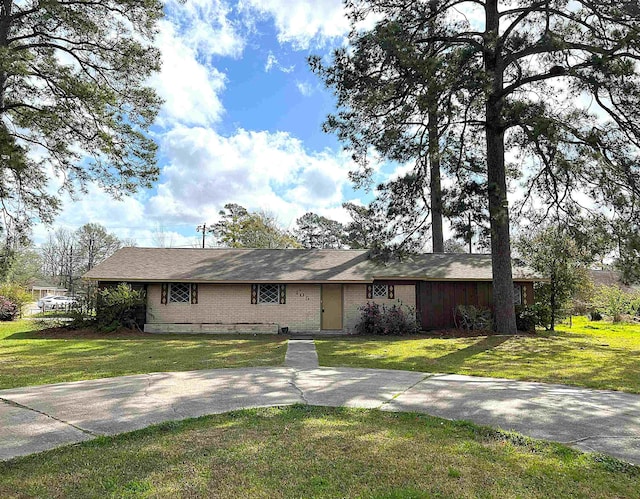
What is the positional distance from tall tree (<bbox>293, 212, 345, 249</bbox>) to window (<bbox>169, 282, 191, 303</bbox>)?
2946 centimetres

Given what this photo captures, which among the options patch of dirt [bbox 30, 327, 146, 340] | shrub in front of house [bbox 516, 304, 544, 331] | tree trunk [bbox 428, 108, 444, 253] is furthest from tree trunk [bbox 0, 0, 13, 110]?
shrub in front of house [bbox 516, 304, 544, 331]

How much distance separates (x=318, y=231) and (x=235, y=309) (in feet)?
100

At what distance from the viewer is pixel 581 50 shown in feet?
42.0

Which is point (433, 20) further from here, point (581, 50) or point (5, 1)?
point (5, 1)

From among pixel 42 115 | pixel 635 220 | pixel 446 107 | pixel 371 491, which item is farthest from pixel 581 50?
pixel 42 115

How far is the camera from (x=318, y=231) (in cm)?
4753

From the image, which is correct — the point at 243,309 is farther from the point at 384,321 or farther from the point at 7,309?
the point at 7,309

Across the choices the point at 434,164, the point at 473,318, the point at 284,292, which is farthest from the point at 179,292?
the point at 473,318

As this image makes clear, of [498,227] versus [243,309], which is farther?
[243,309]

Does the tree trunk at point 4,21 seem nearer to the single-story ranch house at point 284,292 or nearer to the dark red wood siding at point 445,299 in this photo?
the single-story ranch house at point 284,292

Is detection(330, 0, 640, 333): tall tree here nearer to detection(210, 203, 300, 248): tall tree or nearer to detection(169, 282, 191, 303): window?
detection(169, 282, 191, 303): window

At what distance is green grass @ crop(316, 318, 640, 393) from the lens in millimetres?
8844

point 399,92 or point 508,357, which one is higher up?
point 399,92

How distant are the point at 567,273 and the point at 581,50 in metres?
8.98
